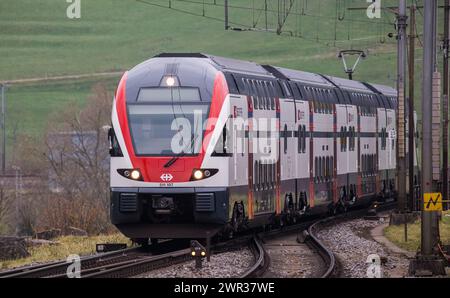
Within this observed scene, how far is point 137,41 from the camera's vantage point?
136 meters

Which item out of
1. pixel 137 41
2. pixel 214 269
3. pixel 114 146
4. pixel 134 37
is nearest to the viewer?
pixel 214 269

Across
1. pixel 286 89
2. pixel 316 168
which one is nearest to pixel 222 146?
pixel 286 89

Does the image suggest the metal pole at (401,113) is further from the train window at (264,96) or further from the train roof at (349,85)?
the train window at (264,96)

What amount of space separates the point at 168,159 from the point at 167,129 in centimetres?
58

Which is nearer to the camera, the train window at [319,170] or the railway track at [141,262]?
the railway track at [141,262]

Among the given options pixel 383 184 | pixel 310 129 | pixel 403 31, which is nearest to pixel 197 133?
pixel 310 129

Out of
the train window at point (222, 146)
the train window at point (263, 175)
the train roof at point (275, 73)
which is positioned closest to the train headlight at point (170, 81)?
the train roof at point (275, 73)

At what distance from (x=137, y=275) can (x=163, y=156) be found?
380 cm

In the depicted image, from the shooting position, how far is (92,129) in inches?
3492

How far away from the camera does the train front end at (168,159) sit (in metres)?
24.8

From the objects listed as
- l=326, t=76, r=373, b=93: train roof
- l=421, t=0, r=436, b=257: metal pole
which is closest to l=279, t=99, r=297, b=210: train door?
l=421, t=0, r=436, b=257: metal pole

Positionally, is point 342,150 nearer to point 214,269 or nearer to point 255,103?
point 255,103

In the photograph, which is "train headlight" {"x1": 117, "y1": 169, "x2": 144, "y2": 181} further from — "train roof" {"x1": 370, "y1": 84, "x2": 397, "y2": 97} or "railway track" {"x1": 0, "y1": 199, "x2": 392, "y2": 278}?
"train roof" {"x1": 370, "y1": 84, "x2": 397, "y2": 97}

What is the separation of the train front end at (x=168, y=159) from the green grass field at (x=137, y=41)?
3509 inches
